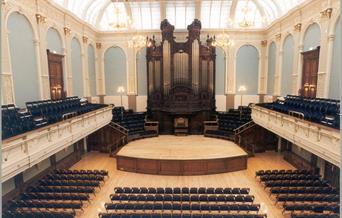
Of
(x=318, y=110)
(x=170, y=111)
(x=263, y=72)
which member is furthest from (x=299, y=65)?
(x=170, y=111)

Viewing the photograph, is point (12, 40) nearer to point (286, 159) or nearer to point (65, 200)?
point (65, 200)

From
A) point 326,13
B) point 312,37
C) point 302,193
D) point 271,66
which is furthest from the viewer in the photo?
point 271,66

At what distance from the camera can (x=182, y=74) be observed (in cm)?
1622

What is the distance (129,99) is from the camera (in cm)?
1834

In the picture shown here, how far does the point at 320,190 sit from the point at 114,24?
10032 millimetres

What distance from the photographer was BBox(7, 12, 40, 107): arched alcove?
922 centimetres

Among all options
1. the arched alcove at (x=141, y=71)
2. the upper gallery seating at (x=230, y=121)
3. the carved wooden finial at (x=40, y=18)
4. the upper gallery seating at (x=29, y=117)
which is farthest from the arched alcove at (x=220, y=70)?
the carved wooden finial at (x=40, y=18)

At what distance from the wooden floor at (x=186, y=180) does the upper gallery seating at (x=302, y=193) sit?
1.38 ft

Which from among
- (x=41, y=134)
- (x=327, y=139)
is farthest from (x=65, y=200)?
(x=327, y=139)

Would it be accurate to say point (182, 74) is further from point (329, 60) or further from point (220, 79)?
point (329, 60)

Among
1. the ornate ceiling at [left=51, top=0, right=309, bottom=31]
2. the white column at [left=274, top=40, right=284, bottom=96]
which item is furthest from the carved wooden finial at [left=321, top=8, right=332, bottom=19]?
the ornate ceiling at [left=51, top=0, right=309, bottom=31]

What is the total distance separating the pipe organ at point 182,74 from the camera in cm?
1603

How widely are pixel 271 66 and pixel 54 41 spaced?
14234 millimetres

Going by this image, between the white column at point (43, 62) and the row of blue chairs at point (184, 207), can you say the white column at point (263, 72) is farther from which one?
the white column at point (43, 62)
